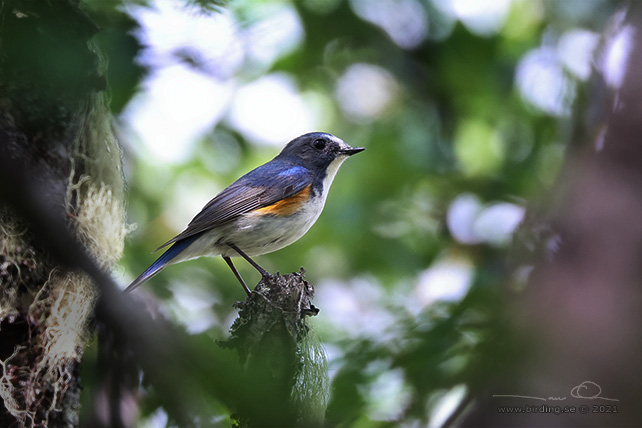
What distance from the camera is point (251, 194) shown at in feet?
16.3

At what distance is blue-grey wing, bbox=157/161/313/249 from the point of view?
4.71 meters

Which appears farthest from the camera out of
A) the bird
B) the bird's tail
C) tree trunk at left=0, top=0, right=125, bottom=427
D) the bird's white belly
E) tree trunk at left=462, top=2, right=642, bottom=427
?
the bird's white belly

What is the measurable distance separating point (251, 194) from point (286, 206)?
30 cm

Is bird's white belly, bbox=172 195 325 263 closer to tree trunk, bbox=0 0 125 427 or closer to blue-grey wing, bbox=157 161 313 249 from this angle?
blue-grey wing, bbox=157 161 313 249

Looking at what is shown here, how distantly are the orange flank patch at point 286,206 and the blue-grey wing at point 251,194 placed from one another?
0.03 meters

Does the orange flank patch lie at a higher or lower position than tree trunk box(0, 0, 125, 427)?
lower

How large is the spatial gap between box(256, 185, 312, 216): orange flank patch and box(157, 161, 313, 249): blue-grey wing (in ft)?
0.10

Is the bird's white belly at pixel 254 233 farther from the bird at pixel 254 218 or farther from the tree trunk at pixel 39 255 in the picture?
the tree trunk at pixel 39 255

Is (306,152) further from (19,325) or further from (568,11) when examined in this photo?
(19,325)

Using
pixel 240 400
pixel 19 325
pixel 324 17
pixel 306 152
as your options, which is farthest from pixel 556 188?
pixel 324 17

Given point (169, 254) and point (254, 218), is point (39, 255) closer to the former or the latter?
point (169, 254)

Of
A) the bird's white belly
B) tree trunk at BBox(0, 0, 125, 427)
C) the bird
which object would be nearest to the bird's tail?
the bird

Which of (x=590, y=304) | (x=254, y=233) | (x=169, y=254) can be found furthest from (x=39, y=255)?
(x=254, y=233)

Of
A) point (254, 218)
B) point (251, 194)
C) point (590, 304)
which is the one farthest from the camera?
point (251, 194)
